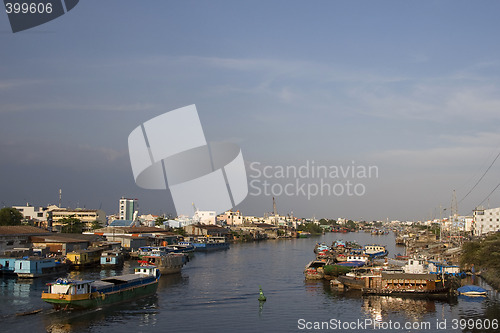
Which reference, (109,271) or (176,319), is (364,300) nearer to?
(176,319)

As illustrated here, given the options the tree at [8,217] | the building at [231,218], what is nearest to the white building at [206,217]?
the building at [231,218]

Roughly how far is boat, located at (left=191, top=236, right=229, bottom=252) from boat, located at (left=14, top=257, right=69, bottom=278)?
22198 mm

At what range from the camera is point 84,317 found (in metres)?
Answer: 14.1

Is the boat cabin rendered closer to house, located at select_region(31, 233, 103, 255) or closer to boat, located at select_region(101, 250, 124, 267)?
boat, located at select_region(101, 250, 124, 267)

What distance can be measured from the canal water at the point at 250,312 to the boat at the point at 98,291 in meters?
0.28

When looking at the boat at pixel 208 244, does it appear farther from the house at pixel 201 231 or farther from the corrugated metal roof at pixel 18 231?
the corrugated metal roof at pixel 18 231

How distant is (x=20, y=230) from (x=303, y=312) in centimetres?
1981

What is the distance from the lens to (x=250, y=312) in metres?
15.3

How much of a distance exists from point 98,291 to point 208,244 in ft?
101

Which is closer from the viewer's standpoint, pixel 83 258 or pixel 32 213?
pixel 83 258

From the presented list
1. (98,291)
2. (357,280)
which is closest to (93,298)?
(98,291)

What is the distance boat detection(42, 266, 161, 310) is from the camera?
1409 cm

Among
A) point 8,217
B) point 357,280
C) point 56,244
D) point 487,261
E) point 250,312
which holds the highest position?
point 8,217

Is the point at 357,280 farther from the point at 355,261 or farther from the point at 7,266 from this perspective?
the point at 7,266
